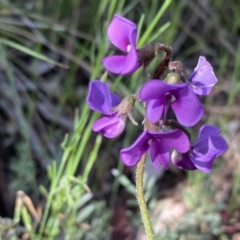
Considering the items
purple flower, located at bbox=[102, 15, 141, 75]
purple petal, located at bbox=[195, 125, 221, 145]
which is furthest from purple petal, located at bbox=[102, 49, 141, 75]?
purple petal, located at bbox=[195, 125, 221, 145]

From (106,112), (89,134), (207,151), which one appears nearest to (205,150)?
(207,151)

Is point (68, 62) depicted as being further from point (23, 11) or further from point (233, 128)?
point (233, 128)

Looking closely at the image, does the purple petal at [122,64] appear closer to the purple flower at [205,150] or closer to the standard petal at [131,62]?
the standard petal at [131,62]

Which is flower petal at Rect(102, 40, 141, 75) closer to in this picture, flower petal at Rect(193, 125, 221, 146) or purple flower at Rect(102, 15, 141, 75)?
purple flower at Rect(102, 15, 141, 75)

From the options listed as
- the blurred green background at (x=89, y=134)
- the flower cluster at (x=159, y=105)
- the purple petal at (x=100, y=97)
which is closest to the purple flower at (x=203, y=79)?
the flower cluster at (x=159, y=105)

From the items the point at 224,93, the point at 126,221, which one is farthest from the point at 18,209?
the point at 224,93
